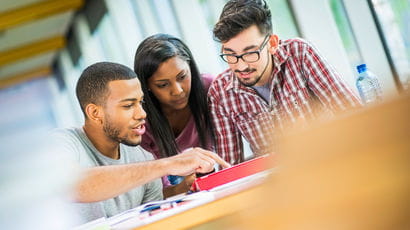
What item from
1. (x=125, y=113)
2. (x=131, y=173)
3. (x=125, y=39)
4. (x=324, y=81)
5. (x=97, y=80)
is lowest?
(x=131, y=173)

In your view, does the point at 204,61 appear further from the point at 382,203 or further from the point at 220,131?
the point at 382,203

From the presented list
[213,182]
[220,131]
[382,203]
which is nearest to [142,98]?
[220,131]

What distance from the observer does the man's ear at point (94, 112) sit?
2023 millimetres

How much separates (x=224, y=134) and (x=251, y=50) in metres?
0.39

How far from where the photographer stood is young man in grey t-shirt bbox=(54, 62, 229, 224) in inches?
77.7

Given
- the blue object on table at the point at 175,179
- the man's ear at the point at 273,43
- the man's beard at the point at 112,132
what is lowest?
the blue object on table at the point at 175,179

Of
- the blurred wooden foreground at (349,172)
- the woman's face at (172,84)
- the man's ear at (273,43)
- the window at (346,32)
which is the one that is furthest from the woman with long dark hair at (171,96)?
the blurred wooden foreground at (349,172)

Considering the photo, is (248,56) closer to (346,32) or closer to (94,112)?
(346,32)

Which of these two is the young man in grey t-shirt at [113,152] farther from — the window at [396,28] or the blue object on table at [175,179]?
the window at [396,28]

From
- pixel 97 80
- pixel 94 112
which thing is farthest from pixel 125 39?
pixel 94 112

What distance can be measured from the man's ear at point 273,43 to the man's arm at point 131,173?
53 cm

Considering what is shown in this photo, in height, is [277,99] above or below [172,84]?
below

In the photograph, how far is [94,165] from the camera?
199 cm

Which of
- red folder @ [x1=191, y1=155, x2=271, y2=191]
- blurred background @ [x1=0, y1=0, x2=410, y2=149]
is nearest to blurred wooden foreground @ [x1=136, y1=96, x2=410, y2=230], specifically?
red folder @ [x1=191, y1=155, x2=271, y2=191]
